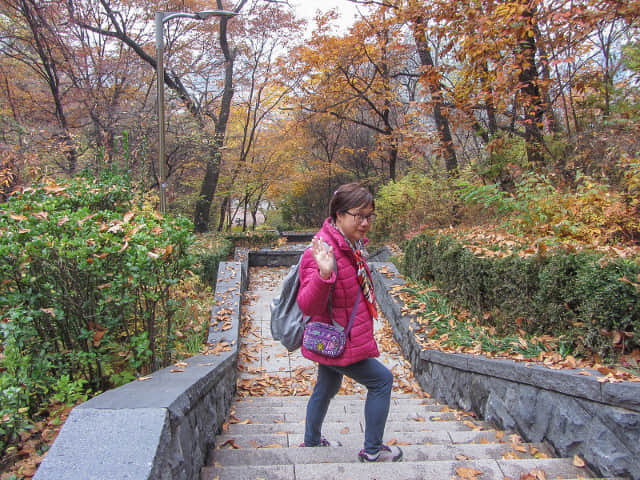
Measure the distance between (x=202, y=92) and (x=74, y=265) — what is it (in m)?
15.7

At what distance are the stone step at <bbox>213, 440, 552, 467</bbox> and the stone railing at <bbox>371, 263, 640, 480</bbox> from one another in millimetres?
244

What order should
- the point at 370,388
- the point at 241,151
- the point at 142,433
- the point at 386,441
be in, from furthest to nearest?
the point at 241,151 < the point at 386,441 < the point at 370,388 < the point at 142,433

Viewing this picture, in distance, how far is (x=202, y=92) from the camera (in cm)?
1708

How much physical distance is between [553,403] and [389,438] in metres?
1.19

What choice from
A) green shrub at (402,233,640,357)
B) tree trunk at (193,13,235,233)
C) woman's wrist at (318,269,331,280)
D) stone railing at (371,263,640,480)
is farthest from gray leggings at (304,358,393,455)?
tree trunk at (193,13,235,233)

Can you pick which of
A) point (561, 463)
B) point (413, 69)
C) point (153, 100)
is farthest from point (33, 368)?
point (413, 69)

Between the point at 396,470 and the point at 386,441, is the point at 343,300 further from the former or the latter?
the point at 386,441

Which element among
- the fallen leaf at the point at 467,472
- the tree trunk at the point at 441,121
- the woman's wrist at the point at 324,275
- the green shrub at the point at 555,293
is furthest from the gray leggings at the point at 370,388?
the tree trunk at the point at 441,121

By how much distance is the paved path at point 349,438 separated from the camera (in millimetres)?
2502

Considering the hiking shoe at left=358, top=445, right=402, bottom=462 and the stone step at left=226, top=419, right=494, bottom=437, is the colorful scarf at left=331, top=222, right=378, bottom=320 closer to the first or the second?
the hiking shoe at left=358, top=445, right=402, bottom=462

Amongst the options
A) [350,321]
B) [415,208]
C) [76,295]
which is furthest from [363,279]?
[415,208]

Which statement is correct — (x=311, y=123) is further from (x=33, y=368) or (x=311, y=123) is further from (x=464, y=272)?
(x=33, y=368)

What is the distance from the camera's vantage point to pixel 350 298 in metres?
2.57

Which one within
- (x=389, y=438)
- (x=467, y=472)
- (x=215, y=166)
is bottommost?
(x=389, y=438)
